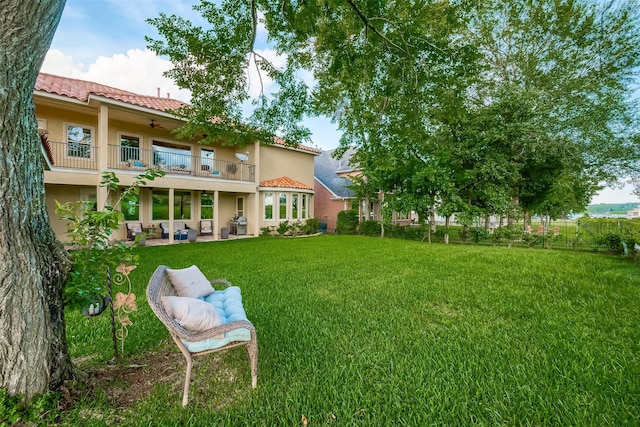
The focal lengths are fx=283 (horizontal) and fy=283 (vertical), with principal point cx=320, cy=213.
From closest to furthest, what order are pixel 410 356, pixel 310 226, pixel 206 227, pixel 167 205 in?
1. pixel 410 356
2. pixel 167 205
3. pixel 206 227
4. pixel 310 226

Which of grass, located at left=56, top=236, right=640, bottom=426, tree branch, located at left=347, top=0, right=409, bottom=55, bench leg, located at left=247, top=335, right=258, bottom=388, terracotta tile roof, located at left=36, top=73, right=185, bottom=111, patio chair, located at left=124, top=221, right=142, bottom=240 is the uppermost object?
terracotta tile roof, located at left=36, top=73, right=185, bottom=111

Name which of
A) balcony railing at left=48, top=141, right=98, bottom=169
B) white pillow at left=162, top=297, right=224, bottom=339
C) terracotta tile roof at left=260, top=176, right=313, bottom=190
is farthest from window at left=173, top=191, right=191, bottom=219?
white pillow at left=162, top=297, right=224, bottom=339

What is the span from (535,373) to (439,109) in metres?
5.12

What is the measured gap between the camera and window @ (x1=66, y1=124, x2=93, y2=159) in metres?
11.3

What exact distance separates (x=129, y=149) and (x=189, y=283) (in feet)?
39.0

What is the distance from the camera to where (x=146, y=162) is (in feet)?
42.8

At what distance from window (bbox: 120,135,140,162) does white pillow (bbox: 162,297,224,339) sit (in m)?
12.3

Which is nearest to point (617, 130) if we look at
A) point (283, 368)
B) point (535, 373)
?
point (535, 373)

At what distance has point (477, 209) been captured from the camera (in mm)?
13453

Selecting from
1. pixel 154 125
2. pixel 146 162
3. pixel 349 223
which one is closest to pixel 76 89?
pixel 154 125

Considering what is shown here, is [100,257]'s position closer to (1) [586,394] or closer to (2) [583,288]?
(1) [586,394]

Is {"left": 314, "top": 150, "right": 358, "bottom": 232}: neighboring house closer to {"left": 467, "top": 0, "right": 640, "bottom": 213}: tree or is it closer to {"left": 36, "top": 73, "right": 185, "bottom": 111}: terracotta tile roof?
{"left": 467, "top": 0, "right": 640, "bottom": 213}: tree

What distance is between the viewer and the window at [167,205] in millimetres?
13906

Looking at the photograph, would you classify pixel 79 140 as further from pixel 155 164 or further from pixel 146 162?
pixel 155 164
